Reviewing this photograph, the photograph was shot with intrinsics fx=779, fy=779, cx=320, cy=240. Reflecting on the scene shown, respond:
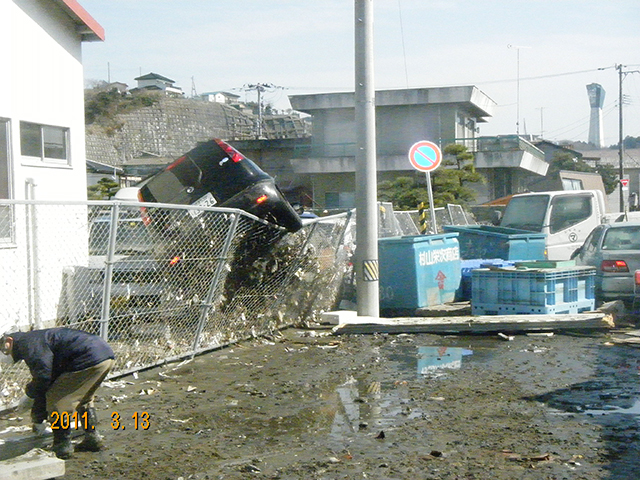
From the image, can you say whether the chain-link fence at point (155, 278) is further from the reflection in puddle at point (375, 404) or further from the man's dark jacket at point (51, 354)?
the reflection in puddle at point (375, 404)

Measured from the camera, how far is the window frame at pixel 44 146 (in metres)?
11.0

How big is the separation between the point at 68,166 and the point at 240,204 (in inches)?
133

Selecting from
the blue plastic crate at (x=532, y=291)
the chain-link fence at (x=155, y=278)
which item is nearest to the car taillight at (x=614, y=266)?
the blue plastic crate at (x=532, y=291)

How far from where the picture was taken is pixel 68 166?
1200cm

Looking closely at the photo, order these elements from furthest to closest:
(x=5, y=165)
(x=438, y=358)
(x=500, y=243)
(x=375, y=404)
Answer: (x=500, y=243) < (x=5, y=165) < (x=438, y=358) < (x=375, y=404)

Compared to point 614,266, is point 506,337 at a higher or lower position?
lower

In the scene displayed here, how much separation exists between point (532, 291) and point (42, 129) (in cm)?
746

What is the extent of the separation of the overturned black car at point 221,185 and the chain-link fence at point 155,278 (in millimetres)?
288

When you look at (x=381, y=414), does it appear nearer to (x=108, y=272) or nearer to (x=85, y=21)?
(x=108, y=272)

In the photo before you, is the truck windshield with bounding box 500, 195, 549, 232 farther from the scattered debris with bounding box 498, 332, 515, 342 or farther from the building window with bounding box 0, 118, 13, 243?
the building window with bounding box 0, 118, 13, 243

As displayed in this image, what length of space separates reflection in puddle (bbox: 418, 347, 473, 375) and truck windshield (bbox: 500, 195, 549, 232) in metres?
7.62

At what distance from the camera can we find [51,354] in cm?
548

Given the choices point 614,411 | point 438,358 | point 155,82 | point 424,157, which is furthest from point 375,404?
point 155,82

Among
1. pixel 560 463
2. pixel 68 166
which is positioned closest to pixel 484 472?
pixel 560 463
